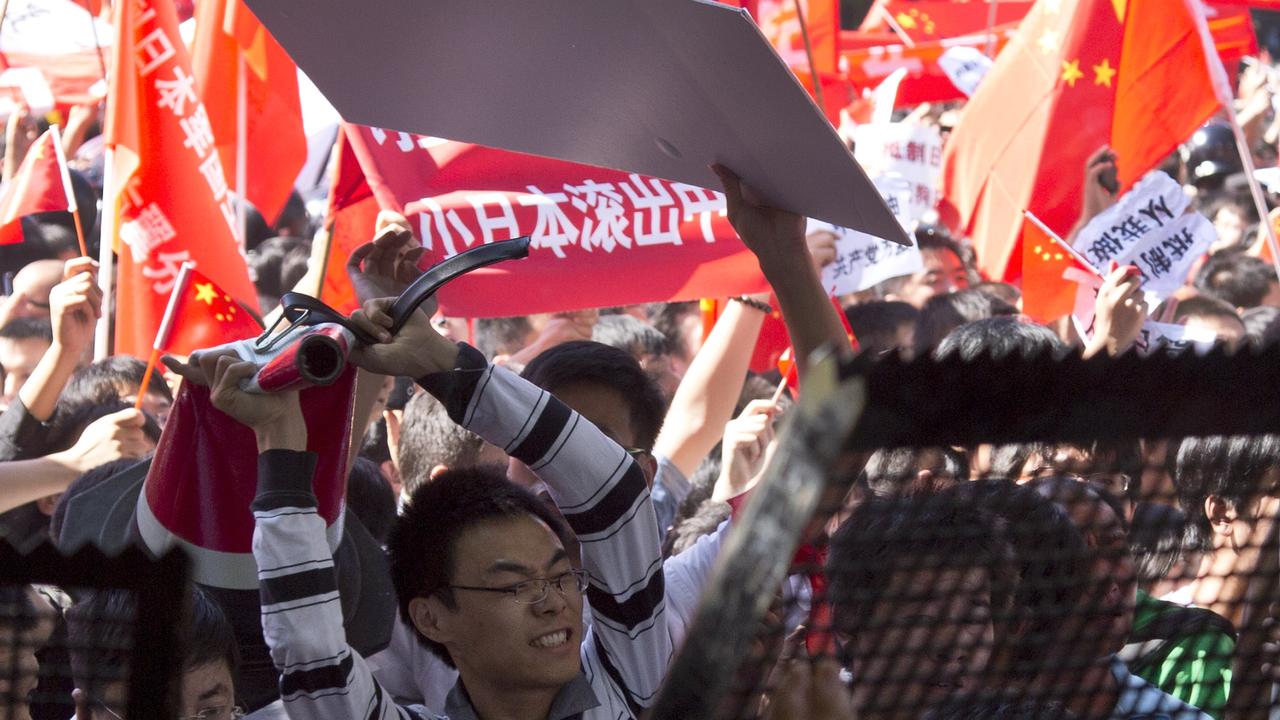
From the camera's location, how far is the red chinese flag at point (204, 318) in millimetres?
4234

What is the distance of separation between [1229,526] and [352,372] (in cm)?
Result: 109

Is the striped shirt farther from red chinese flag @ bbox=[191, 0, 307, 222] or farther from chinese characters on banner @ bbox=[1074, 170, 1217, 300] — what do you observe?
red chinese flag @ bbox=[191, 0, 307, 222]

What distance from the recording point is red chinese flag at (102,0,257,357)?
4.46 metres

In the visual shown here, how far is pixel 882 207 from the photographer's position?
2123 millimetres

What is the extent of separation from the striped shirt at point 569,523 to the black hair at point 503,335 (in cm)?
351

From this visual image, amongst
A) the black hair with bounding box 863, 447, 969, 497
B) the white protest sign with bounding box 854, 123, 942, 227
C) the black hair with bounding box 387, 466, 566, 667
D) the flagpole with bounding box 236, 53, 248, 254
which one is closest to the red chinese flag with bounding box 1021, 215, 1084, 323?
the white protest sign with bounding box 854, 123, 942, 227

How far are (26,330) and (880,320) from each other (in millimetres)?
2697

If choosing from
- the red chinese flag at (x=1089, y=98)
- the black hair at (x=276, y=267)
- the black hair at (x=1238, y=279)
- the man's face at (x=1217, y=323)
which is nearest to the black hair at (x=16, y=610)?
the man's face at (x=1217, y=323)

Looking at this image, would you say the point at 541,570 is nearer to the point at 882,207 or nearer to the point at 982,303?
the point at 882,207

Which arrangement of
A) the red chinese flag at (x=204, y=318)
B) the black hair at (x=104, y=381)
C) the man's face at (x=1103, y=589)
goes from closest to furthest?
the man's face at (x=1103, y=589), the black hair at (x=104, y=381), the red chinese flag at (x=204, y=318)

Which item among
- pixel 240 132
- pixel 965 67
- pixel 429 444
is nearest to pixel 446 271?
pixel 429 444

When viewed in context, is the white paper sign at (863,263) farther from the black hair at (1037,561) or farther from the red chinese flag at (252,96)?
the black hair at (1037,561)

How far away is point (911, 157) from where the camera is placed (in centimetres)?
642

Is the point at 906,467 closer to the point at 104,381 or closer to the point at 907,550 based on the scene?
the point at 907,550
